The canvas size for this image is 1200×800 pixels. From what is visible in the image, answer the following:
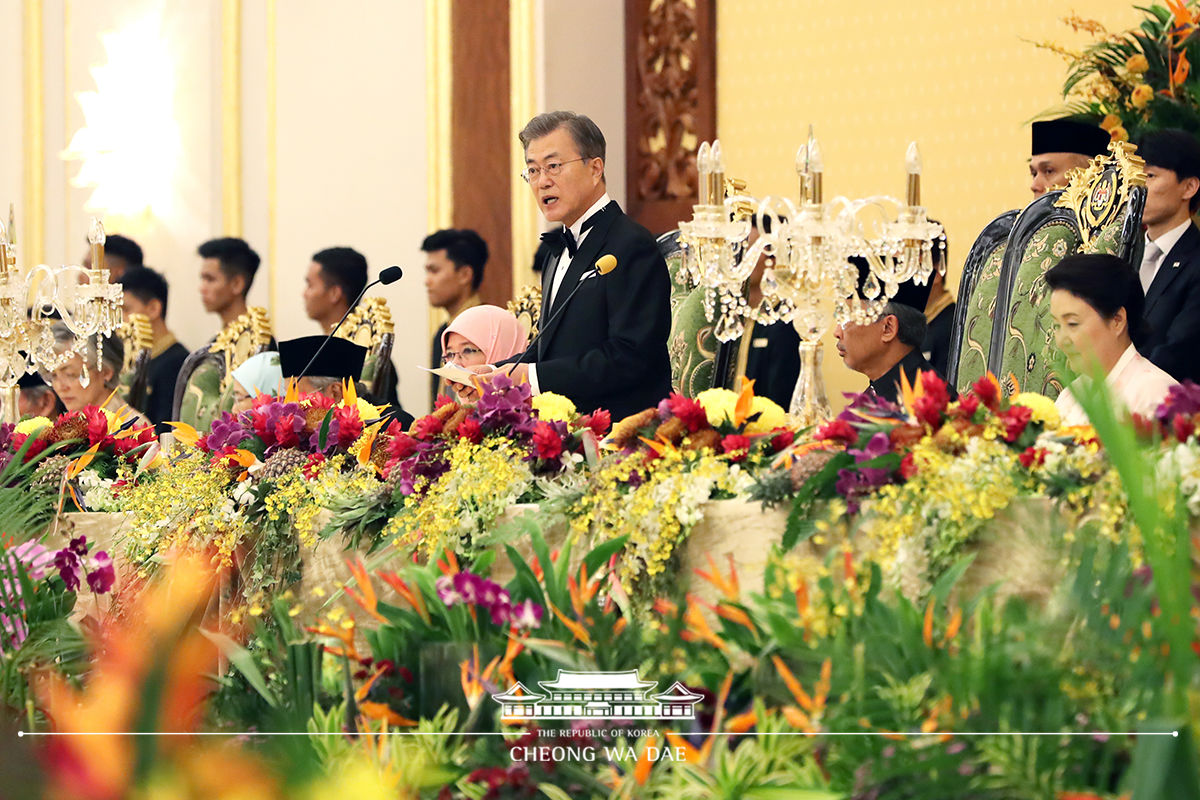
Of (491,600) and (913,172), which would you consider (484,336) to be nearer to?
(913,172)

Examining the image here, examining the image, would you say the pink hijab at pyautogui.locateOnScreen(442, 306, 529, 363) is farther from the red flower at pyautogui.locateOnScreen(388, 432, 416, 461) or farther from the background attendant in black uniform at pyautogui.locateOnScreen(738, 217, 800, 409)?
the red flower at pyautogui.locateOnScreen(388, 432, 416, 461)

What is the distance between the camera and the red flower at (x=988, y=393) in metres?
2.01

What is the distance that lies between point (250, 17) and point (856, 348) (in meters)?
4.33

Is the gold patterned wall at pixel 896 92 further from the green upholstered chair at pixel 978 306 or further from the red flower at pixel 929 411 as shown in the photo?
the red flower at pixel 929 411

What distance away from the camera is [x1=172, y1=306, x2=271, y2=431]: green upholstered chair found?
531cm

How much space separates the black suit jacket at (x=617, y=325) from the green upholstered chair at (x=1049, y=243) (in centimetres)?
73

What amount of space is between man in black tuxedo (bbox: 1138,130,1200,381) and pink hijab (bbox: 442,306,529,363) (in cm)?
148

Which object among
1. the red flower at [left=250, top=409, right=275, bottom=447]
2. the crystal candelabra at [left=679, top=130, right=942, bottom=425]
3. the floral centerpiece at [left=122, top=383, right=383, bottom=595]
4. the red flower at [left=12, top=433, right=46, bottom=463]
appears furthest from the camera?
the red flower at [left=12, top=433, right=46, bottom=463]

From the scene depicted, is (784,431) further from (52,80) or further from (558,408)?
(52,80)

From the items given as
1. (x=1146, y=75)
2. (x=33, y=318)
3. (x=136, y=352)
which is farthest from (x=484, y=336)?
(x=136, y=352)

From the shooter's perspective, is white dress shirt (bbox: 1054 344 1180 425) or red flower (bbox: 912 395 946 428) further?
white dress shirt (bbox: 1054 344 1180 425)

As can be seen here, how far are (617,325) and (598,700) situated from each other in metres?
1.94

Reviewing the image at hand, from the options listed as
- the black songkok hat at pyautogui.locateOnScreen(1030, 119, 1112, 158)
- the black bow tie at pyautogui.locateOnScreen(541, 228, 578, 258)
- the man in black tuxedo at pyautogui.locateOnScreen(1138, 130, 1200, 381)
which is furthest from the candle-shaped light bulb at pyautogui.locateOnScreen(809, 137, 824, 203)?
the black songkok hat at pyautogui.locateOnScreen(1030, 119, 1112, 158)

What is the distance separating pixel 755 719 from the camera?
61.9 inches
